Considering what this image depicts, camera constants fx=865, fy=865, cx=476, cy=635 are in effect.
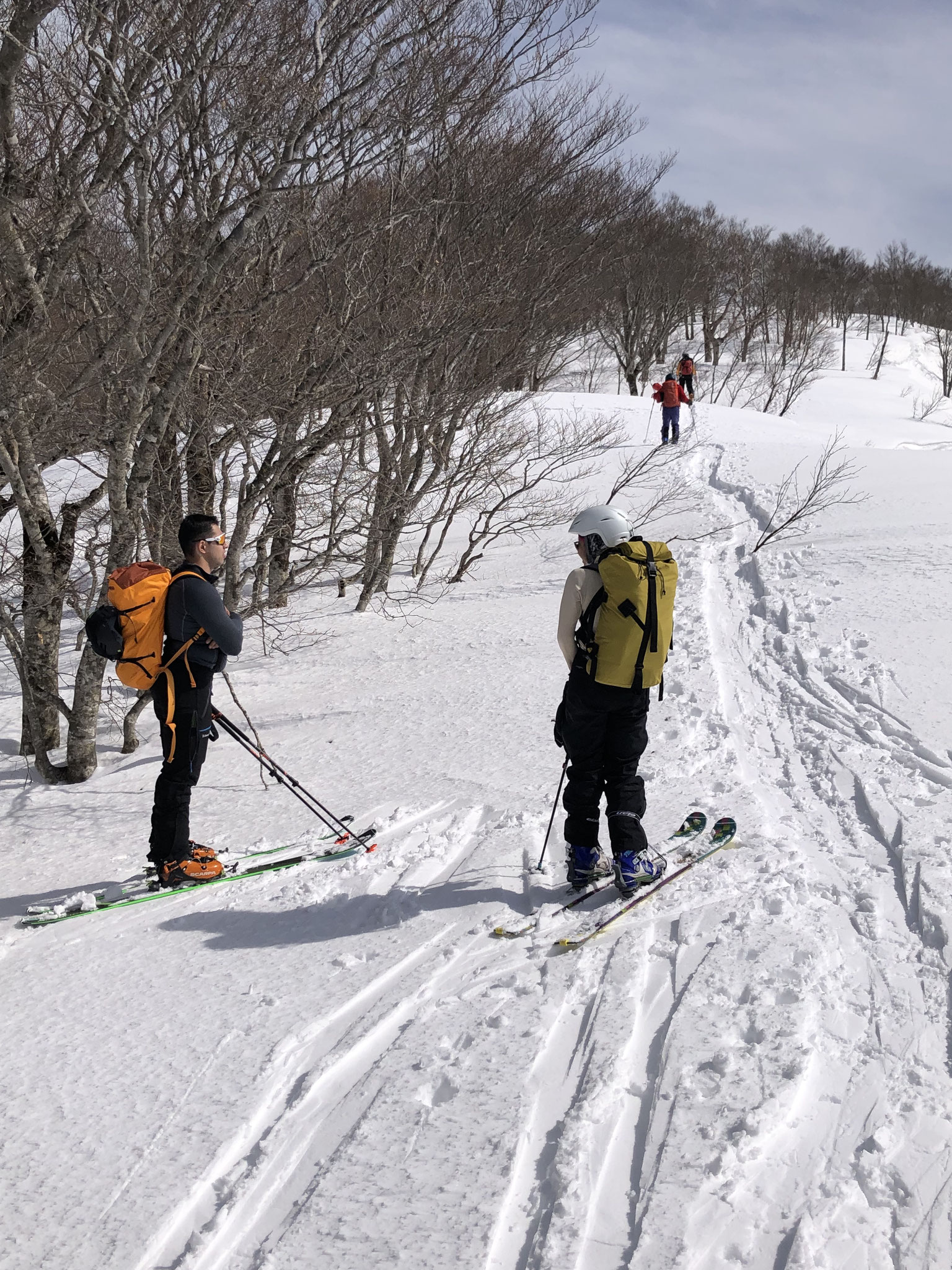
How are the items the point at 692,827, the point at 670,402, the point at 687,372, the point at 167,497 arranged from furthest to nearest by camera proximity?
the point at 687,372
the point at 670,402
the point at 167,497
the point at 692,827

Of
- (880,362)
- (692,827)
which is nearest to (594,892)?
(692,827)

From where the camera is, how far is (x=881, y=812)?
179 inches

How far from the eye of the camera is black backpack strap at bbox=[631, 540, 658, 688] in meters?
3.73

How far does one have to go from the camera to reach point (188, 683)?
14.1ft

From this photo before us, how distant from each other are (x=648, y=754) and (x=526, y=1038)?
299cm

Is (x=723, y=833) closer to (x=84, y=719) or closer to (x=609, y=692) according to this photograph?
(x=609, y=692)

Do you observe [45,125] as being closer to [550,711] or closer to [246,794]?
[246,794]

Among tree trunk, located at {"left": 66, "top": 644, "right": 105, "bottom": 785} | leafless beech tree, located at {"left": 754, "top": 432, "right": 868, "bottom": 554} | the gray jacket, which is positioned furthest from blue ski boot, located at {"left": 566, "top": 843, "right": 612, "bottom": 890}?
leafless beech tree, located at {"left": 754, "top": 432, "right": 868, "bottom": 554}

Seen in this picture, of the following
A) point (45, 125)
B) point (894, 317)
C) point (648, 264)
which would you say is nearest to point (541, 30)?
point (45, 125)

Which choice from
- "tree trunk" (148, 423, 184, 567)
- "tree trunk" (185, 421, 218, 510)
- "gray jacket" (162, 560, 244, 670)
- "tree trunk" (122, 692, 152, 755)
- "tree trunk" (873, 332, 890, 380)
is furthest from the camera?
"tree trunk" (873, 332, 890, 380)

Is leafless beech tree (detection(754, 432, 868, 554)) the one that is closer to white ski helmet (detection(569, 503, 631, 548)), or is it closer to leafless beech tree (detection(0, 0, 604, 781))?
leafless beech tree (detection(0, 0, 604, 781))

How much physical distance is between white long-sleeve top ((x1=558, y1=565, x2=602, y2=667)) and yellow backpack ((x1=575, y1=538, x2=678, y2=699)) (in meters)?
0.03

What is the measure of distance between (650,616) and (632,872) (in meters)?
1.16

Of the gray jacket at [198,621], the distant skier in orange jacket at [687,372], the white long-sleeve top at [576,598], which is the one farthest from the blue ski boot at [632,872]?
the distant skier in orange jacket at [687,372]
